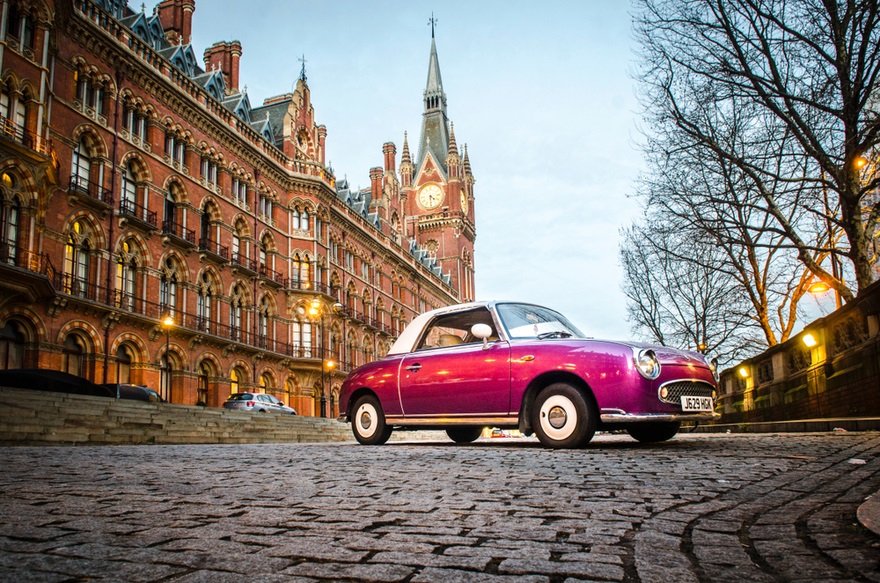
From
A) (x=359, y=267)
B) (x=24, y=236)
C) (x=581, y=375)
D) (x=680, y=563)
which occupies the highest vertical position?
(x=359, y=267)

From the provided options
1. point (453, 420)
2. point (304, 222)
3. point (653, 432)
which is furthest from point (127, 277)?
point (653, 432)

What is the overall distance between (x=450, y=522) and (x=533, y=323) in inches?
221

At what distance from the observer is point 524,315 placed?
9.05m

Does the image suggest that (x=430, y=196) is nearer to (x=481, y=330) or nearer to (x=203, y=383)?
(x=203, y=383)

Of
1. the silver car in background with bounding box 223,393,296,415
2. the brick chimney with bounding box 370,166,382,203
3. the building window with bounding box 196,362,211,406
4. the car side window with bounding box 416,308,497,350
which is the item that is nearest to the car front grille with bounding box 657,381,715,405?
the car side window with bounding box 416,308,497,350

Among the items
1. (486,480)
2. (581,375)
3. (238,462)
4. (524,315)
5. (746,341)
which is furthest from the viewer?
(746,341)

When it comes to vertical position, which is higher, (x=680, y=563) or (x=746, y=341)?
(x=746, y=341)

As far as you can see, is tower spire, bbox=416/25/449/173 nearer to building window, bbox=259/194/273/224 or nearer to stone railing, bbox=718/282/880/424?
building window, bbox=259/194/273/224

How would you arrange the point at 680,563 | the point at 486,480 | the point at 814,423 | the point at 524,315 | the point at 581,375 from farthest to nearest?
the point at 814,423 < the point at 524,315 < the point at 581,375 < the point at 486,480 < the point at 680,563

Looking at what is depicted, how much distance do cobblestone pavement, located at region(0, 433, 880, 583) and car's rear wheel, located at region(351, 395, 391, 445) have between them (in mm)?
3630

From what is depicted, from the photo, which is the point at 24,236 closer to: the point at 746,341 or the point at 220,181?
the point at 220,181

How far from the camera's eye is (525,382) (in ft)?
26.8

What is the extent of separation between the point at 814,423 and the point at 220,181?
32658 millimetres

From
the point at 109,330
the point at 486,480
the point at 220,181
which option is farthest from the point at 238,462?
the point at 220,181
